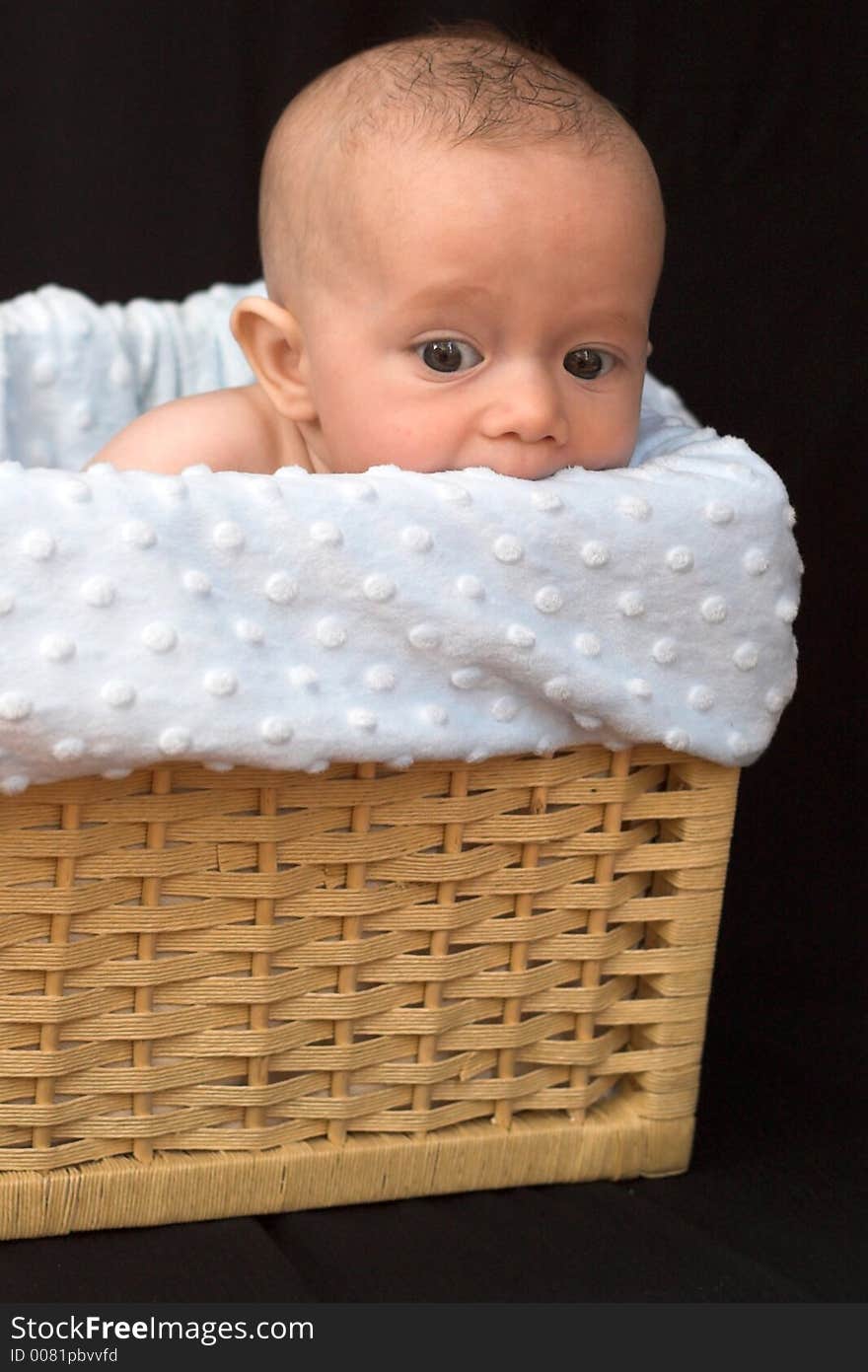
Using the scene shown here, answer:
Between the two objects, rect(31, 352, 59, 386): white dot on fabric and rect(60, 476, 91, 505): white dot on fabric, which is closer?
rect(60, 476, 91, 505): white dot on fabric

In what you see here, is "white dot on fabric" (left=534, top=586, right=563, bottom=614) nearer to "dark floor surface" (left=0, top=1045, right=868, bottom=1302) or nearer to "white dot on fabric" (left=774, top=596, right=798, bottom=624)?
"white dot on fabric" (left=774, top=596, right=798, bottom=624)

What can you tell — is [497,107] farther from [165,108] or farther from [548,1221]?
[165,108]

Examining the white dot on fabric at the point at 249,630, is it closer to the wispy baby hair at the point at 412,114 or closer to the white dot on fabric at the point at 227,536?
the white dot on fabric at the point at 227,536

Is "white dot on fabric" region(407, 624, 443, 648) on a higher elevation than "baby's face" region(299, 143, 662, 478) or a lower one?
lower

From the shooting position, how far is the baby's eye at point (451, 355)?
118 cm

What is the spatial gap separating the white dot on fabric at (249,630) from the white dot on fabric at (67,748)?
9 cm

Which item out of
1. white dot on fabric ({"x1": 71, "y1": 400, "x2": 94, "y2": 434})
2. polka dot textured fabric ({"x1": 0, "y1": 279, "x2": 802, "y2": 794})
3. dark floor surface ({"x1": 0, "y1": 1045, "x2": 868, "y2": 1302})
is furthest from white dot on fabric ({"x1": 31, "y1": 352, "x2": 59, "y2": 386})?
dark floor surface ({"x1": 0, "y1": 1045, "x2": 868, "y2": 1302})

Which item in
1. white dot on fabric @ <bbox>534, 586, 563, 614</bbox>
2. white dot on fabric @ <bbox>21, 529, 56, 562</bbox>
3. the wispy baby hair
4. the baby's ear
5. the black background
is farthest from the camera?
the black background

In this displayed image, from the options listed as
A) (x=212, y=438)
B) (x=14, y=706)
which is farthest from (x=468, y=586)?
(x=212, y=438)

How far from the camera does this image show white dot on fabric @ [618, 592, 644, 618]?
1099 millimetres

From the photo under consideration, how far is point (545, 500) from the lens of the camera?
3.50 ft

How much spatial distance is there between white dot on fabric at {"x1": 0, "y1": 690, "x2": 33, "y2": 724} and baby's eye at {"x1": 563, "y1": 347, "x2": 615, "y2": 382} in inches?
15.8

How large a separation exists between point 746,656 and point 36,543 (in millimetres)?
400

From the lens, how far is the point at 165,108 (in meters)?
1.92
